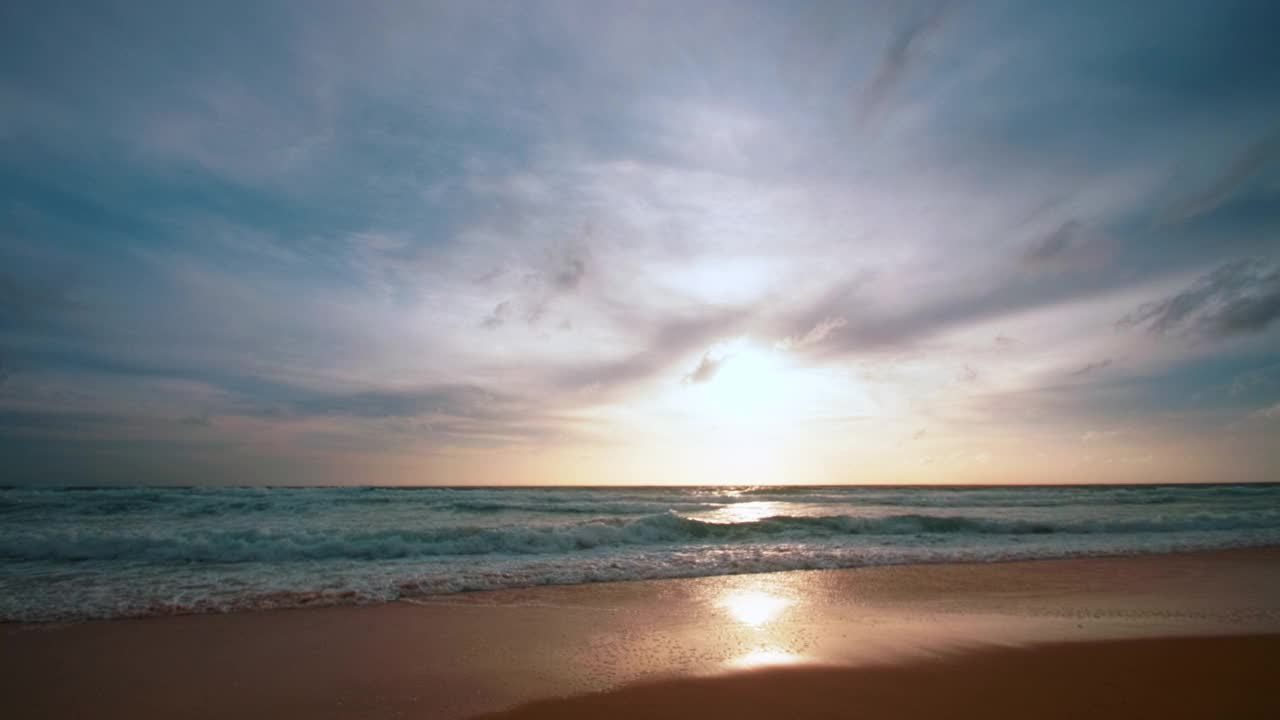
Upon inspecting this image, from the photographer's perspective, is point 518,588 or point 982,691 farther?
point 518,588

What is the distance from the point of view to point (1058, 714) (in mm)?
5133

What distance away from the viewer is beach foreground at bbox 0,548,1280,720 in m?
5.44

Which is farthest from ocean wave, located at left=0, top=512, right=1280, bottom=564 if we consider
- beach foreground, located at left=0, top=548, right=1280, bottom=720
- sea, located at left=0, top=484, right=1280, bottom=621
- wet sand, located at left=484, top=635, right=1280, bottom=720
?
wet sand, located at left=484, top=635, right=1280, bottom=720

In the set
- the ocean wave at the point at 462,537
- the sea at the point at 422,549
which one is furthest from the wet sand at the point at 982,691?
the ocean wave at the point at 462,537

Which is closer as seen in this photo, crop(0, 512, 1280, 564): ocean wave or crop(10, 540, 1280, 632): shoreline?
crop(10, 540, 1280, 632): shoreline

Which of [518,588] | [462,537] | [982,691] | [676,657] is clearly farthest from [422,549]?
[982,691]

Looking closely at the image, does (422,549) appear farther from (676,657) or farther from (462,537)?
(676,657)

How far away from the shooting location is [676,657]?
21.6 feet

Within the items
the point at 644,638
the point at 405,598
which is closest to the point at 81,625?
the point at 405,598

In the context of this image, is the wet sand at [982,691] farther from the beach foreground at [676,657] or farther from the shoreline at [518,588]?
the shoreline at [518,588]

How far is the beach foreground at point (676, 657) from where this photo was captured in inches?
214

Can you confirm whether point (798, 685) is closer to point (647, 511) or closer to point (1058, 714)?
point (1058, 714)

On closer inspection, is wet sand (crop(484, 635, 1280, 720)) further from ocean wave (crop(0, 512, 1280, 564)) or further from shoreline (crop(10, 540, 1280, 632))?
ocean wave (crop(0, 512, 1280, 564))

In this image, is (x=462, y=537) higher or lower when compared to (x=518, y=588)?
higher
